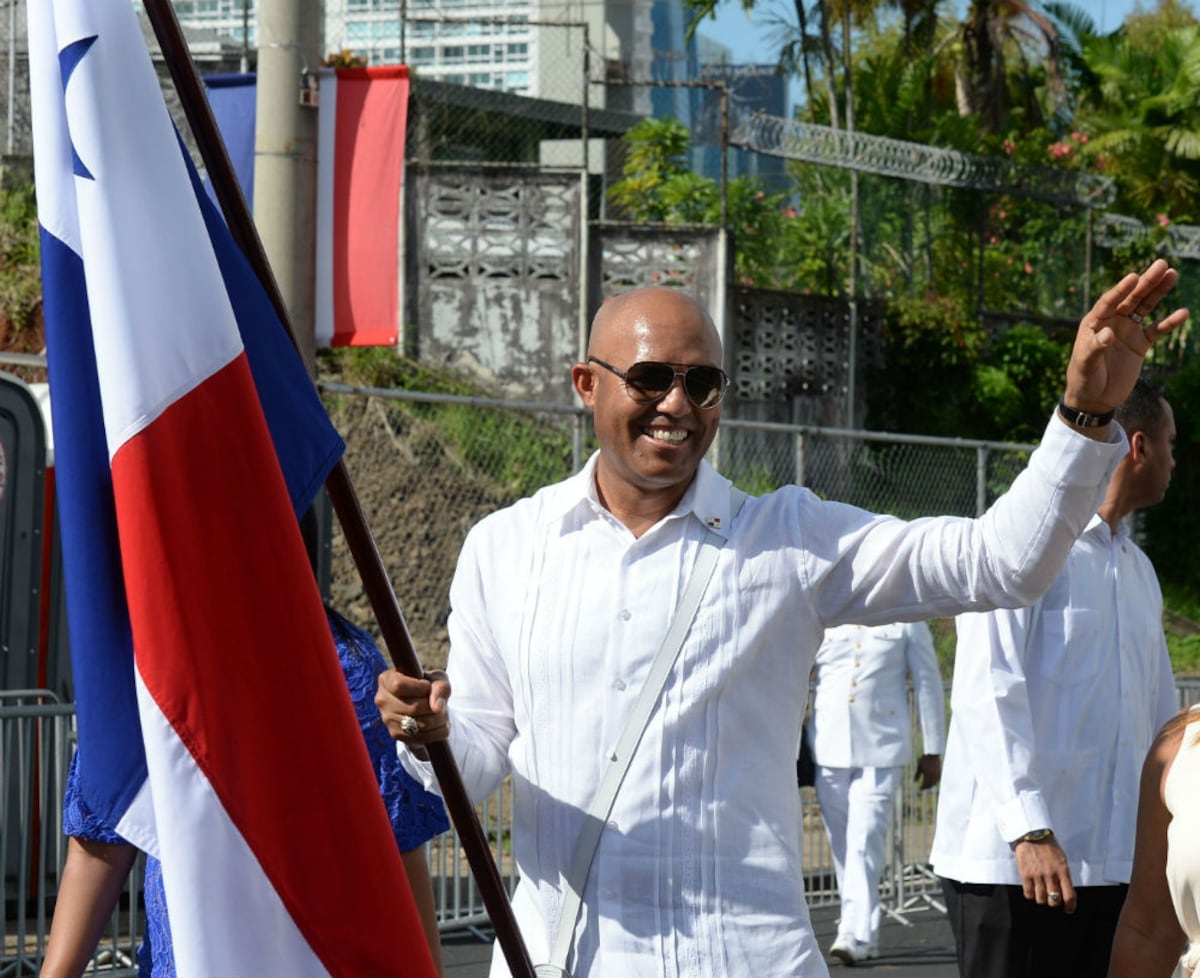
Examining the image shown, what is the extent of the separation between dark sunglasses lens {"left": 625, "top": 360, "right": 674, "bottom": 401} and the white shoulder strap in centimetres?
37

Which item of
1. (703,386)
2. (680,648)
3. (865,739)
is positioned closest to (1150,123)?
(865,739)

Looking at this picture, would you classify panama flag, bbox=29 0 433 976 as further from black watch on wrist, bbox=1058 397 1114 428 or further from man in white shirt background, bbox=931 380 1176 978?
man in white shirt background, bbox=931 380 1176 978

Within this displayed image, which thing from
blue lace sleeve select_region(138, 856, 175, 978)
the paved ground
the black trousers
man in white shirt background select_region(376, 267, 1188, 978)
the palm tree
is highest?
the palm tree

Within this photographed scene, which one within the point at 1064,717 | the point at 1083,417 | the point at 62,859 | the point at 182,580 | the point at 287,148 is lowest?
the point at 62,859

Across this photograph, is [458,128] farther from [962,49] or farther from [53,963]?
[53,963]

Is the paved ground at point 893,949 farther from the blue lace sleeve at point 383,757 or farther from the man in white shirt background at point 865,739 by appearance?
the blue lace sleeve at point 383,757

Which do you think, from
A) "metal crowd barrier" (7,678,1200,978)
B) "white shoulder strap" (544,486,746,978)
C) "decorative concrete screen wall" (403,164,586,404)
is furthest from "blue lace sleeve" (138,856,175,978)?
"decorative concrete screen wall" (403,164,586,404)

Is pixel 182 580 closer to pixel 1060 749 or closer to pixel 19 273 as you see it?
pixel 1060 749

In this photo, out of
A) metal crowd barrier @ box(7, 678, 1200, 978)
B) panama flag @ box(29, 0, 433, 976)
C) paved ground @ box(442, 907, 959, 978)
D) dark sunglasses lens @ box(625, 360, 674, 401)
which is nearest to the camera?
panama flag @ box(29, 0, 433, 976)

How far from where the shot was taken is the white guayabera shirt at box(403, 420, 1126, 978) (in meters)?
3.50

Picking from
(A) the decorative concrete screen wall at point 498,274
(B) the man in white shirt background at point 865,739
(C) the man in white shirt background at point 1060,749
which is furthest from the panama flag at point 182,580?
(A) the decorative concrete screen wall at point 498,274

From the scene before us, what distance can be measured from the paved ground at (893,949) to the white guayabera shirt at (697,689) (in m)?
5.10

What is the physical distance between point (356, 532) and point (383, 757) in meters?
0.78

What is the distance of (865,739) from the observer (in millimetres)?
9250
